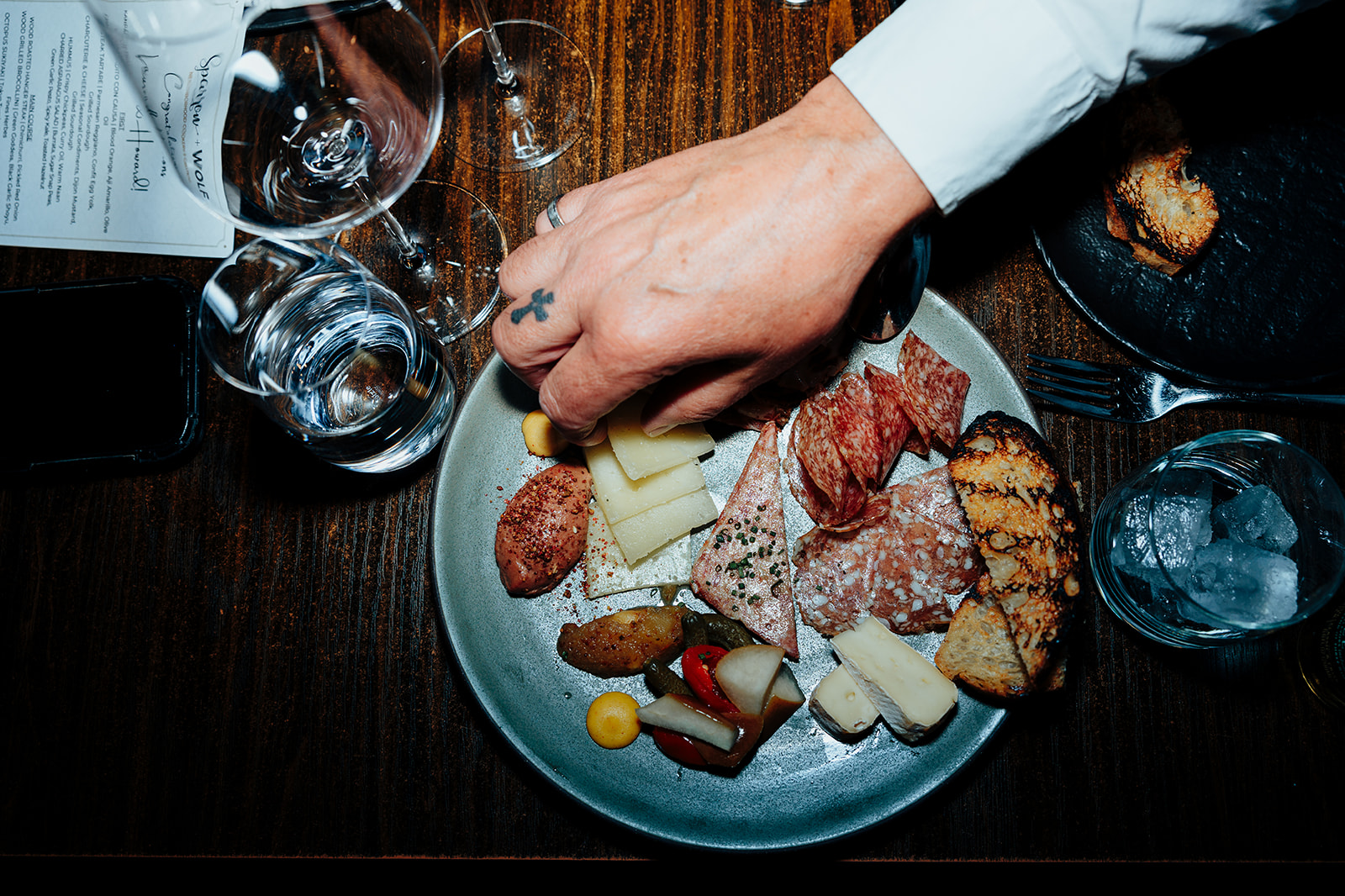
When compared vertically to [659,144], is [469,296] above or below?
below

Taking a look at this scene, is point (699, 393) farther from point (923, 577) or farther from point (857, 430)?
point (923, 577)

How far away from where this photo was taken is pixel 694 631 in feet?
3.73

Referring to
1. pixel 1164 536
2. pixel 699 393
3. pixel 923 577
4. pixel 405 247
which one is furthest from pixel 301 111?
pixel 1164 536

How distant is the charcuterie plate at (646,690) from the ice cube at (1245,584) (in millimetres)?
329

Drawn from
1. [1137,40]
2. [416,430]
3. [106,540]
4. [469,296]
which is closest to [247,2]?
[469,296]

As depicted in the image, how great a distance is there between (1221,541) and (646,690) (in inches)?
35.0

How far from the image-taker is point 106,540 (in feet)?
4.12

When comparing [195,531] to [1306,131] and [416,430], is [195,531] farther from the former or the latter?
[1306,131]

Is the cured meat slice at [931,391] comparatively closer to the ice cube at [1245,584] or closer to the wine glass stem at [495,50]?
the ice cube at [1245,584]

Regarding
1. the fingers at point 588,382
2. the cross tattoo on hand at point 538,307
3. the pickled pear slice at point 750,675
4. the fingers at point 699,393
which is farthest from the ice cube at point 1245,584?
the cross tattoo on hand at point 538,307

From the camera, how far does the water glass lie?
1.04 meters

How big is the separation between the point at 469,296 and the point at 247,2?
49 centimetres

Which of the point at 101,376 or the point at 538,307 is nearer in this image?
the point at 538,307

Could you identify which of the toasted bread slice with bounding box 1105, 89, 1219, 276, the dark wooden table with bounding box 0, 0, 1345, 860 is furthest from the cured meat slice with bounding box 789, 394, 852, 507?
the toasted bread slice with bounding box 1105, 89, 1219, 276
